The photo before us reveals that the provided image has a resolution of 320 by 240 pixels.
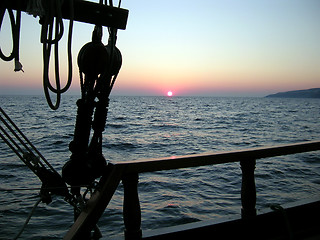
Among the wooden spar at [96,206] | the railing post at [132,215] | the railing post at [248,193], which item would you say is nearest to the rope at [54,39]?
the wooden spar at [96,206]

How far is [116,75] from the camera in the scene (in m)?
1.93

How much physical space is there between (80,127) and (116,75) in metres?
0.44

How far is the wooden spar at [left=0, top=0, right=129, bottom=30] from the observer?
1428 mm

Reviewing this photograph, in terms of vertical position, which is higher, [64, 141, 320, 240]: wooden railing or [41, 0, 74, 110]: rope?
[41, 0, 74, 110]: rope

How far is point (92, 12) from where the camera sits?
1576mm

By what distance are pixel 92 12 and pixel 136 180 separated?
118 cm

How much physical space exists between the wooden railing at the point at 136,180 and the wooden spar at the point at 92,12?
921 mm

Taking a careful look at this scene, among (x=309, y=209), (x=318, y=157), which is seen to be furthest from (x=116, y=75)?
(x=318, y=157)

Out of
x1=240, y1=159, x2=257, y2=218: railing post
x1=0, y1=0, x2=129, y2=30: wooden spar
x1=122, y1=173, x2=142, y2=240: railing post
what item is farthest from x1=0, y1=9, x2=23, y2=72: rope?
x1=240, y1=159, x2=257, y2=218: railing post

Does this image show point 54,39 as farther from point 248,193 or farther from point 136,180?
point 248,193

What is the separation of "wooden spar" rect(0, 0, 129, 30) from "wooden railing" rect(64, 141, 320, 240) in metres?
0.92

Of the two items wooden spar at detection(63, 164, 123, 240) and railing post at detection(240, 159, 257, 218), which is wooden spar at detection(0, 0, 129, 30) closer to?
wooden spar at detection(63, 164, 123, 240)

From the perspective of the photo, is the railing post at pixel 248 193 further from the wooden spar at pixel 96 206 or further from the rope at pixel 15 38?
the rope at pixel 15 38

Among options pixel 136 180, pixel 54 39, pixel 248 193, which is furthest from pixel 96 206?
pixel 248 193
